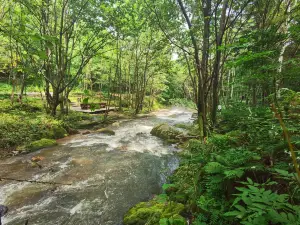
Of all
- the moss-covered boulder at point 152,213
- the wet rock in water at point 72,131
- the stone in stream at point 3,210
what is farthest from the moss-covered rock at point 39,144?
the moss-covered boulder at point 152,213

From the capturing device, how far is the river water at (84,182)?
144 inches

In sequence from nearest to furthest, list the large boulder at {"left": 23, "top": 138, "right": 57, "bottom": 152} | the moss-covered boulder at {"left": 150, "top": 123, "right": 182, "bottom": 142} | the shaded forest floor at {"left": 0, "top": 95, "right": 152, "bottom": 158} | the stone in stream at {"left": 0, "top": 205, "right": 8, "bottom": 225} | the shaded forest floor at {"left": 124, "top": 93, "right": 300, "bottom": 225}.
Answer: the shaded forest floor at {"left": 124, "top": 93, "right": 300, "bottom": 225} < the stone in stream at {"left": 0, "top": 205, "right": 8, "bottom": 225} < the shaded forest floor at {"left": 0, "top": 95, "right": 152, "bottom": 158} < the large boulder at {"left": 23, "top": 138, "right": 57, "bottom": 152} < the moss-covered boulder at {"left": 150, "top": 123, "right": 182, "bottom": 142}

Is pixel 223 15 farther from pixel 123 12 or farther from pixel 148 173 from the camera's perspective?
pixel 123 12

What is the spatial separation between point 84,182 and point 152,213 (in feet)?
8.32

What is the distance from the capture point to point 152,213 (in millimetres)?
3219

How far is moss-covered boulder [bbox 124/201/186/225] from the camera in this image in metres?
2.99

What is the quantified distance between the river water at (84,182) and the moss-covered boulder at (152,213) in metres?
0.34

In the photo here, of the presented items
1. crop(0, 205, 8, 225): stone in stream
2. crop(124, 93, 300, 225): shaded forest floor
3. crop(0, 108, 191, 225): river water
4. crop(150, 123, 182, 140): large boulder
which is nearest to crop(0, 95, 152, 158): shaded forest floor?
crop(0, 108, 191, 225): river water

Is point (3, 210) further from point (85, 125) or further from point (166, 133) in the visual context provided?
point (85, 125)

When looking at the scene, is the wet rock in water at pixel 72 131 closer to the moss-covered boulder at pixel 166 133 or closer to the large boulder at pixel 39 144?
the large boulder at pixel 39 144

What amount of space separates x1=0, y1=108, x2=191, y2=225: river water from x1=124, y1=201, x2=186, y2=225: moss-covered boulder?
337 millimetres

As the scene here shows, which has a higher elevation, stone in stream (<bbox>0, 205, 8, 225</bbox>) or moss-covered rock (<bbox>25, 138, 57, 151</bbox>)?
moss-covered rock (<bbox>25, 138, 57, 151</bbox>)

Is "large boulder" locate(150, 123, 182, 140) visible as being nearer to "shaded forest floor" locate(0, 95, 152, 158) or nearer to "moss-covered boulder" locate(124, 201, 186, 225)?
"shaded forest floor" locate(0, 95, 152, 158)

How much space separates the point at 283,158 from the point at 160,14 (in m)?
6.52
